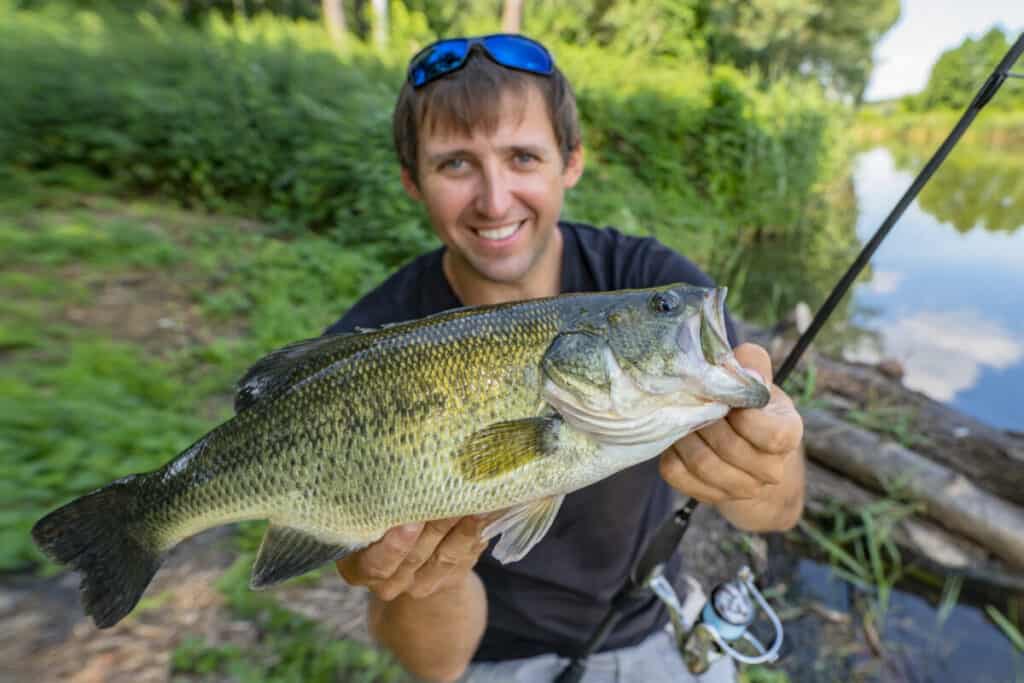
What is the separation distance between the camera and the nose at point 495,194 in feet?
6.27

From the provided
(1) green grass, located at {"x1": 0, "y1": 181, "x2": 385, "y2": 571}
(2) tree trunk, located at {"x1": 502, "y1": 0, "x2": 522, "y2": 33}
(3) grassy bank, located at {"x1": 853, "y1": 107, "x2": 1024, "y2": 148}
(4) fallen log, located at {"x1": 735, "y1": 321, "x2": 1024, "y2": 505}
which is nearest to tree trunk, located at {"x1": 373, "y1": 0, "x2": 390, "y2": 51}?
(2) tree trunk, located at {"x1": 502, "y1": 0, "x2": 522, "y2": 33}

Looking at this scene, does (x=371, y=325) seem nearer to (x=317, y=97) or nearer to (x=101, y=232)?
(x=101, y=232)

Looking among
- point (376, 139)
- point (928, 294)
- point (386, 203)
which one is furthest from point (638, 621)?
point (928, 294)

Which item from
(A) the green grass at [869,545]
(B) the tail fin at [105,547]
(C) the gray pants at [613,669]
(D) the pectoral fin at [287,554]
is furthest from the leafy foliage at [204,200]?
(A) the green grass at [869,545]

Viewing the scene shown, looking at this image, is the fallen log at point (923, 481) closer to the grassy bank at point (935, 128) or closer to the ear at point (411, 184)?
the ear at point (411, 184)

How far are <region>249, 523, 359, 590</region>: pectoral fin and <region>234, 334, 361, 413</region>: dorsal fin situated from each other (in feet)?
1.24

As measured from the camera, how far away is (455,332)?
139 cm

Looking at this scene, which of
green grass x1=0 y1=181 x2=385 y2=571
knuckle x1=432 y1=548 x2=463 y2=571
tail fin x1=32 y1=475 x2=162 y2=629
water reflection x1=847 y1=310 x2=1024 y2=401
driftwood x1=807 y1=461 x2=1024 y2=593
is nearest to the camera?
tail fin x1=32 y1=475 x2=162 y2=629

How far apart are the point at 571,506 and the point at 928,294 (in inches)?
357

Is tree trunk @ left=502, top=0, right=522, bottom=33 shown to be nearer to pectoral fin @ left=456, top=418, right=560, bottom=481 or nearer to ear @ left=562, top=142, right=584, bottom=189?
ear @ left=562, top=142, right=584, bottom=189

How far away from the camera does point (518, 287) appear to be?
215 cm

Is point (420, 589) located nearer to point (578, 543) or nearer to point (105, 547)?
point (578, 543)

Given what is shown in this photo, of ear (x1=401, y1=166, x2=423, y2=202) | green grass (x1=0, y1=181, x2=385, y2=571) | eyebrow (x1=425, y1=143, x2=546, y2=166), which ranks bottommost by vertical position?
green grass (x1=0, y1=181, x2=385, y2=571)

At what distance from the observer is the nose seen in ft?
6.27
